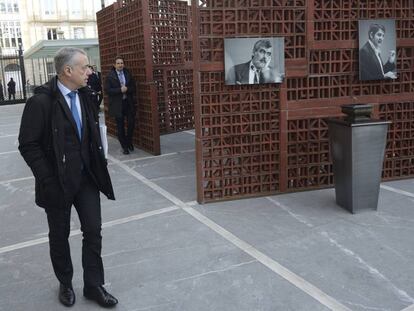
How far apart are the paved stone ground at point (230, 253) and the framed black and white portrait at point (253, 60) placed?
143 centimetres

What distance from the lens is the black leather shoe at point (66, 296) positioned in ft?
11.5

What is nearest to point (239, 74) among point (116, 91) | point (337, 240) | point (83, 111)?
point (337, 240)

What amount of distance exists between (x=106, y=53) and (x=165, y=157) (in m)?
3.95

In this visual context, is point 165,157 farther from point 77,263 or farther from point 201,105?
point 77,263

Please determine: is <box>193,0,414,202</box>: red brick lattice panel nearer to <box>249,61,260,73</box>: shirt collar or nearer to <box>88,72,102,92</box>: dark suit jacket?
<box>249,61,260,73</box>: shirt collar

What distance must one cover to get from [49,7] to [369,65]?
191ft

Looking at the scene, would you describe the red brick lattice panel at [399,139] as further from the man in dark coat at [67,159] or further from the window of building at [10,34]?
the window of building at [10,34]

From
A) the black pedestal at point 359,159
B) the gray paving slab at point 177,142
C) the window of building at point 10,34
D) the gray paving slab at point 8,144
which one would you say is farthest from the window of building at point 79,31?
the black pedestal at point 359,159

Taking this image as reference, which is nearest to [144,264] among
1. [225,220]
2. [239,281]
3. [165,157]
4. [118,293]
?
[118,293]

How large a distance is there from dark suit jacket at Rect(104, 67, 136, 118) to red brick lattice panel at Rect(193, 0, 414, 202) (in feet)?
11.8

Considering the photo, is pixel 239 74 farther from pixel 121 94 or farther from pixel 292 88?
pixel 121 94

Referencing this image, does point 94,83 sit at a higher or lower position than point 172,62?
lower

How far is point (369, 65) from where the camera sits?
6047 mm

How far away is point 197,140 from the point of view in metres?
5.72
